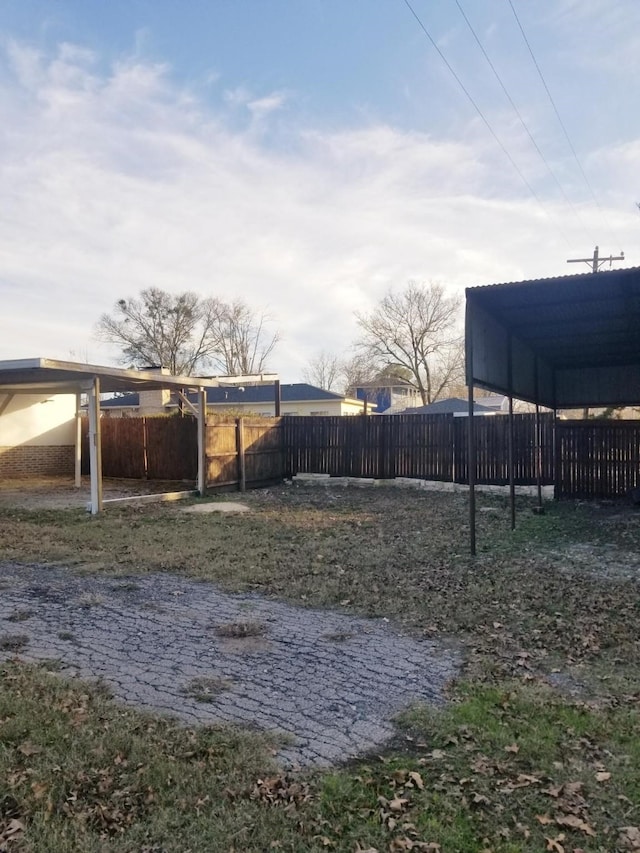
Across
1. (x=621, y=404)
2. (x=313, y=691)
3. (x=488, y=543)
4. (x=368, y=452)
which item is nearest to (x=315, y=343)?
(x=368, y=452)

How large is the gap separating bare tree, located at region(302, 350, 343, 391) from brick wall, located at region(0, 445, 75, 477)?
34.9m

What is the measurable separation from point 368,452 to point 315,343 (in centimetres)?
3744

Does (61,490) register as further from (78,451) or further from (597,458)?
(597,458)

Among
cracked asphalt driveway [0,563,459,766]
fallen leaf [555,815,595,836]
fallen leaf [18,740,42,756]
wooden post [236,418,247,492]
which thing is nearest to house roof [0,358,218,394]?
wooden post [236,418,247,492]

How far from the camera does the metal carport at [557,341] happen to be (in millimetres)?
6796

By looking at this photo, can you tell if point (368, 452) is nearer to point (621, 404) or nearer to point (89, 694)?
point (621, 404)

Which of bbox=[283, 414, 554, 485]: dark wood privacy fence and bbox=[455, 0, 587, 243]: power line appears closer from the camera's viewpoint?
bbox=[455, 0, 587, 243]: power line

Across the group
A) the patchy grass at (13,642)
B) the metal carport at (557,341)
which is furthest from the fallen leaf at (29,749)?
the metal carport at (557,341)

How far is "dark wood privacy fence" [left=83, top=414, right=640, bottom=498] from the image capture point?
11969 mm

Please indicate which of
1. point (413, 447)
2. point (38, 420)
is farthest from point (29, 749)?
point (38, 420)

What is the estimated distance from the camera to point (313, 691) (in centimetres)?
339

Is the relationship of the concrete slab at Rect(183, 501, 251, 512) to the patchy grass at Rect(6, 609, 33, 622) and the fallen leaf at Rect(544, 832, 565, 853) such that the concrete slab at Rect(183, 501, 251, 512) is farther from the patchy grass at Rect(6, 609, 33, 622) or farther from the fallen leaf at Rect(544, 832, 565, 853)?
the fallen leaf at Rect(544, 832, 565, 853)

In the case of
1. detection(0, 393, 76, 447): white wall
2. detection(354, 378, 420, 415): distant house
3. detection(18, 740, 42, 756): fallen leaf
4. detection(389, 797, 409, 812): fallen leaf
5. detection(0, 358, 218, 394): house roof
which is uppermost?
detection(354, 378, 420, 415): distant house

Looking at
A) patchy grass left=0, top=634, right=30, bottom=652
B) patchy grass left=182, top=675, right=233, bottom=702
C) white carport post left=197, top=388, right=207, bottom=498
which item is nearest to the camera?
patchy grass left=182, top=675, right=233, bottom=702
